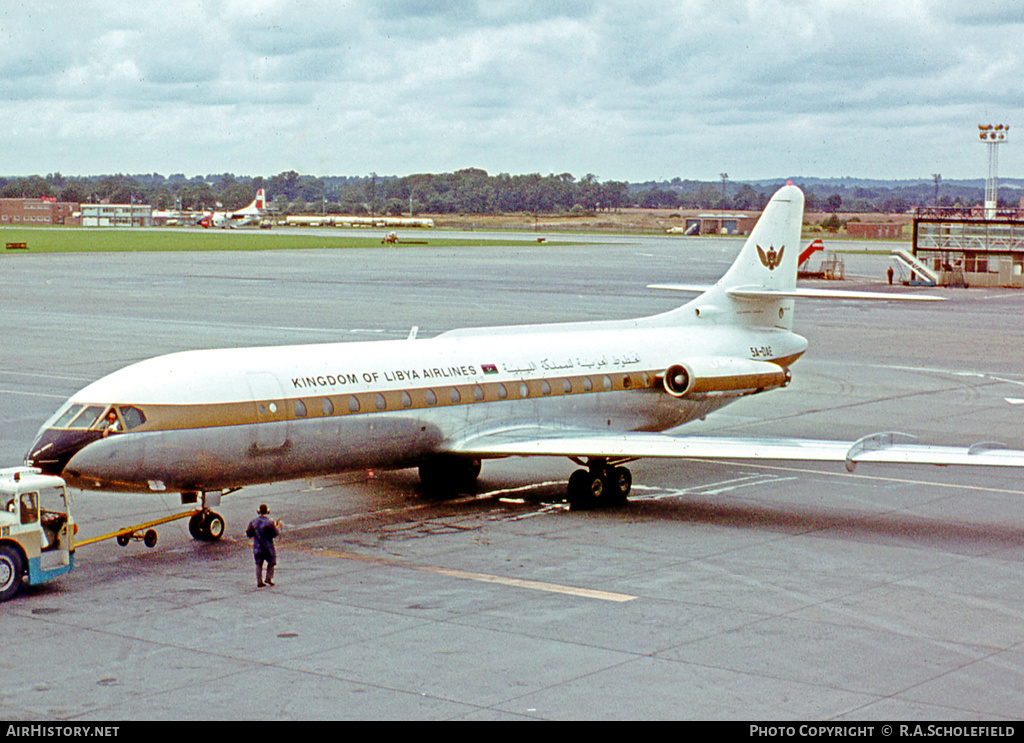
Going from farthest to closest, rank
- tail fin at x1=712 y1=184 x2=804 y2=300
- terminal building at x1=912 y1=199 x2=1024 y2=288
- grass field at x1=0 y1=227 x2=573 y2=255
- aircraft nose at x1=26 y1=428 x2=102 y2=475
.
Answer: grass field at x1=0 y1=227 x2=573 y2=255 → terminal building at x1=912 y1=199 x2=1024 y2=288 → tail fin at x1=712 y1=184 x2=804 y2=300 → aircraft nose at x1=26 y1=428 x2=102 y2=475

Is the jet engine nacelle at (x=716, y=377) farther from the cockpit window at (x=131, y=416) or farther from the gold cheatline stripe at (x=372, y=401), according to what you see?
the cockpit window at (x=131, y=416)

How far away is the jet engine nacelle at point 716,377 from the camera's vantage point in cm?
2828

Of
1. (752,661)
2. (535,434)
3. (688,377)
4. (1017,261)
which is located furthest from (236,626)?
(1017,261)

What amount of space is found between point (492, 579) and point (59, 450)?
7.30 meters

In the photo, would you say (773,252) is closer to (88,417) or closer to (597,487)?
(597,487)

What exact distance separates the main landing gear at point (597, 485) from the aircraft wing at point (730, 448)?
57cm

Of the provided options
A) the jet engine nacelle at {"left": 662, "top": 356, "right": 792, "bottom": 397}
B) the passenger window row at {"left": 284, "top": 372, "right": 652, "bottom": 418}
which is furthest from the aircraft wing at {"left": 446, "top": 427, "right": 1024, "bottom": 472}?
the jet engine nacelle at {"left": 662, "top": 356, "right": 792, "bottom": 397}

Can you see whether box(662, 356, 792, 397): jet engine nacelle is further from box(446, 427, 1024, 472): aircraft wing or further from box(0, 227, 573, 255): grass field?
box(0, 227, 573, 255): grass field

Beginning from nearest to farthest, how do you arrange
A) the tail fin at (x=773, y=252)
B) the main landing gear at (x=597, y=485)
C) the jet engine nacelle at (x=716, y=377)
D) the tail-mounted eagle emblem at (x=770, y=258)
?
the main landing gear at (x=597, y=485) → the jet engine nacelle at (x=716, y=377) → the tail fin at (x=773, y=252) → the tail-mounted eagle emblem at (x=770, y=258)

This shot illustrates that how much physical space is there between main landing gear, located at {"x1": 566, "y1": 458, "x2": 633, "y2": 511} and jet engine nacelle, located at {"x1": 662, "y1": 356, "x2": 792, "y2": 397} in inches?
135

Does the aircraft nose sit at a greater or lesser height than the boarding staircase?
lesser

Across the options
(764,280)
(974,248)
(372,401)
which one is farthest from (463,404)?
(974,248)

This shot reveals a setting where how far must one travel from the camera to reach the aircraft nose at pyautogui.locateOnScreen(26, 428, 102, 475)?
67.6 feet

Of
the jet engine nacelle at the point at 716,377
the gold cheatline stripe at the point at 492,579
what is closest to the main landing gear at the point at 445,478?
the gold cheatline stripe at the point at 492,579
